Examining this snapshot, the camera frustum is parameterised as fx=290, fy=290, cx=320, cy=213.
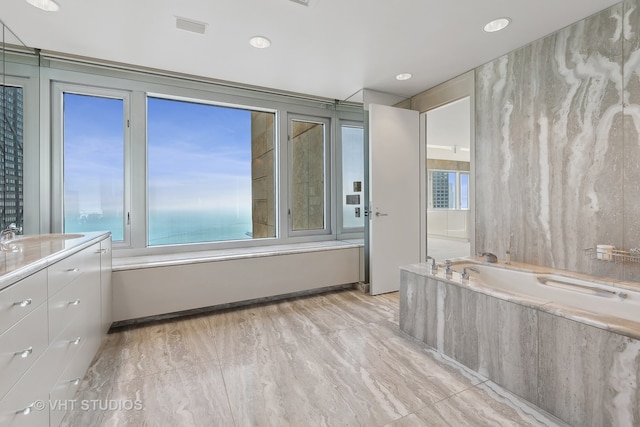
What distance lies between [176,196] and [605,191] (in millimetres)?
3717

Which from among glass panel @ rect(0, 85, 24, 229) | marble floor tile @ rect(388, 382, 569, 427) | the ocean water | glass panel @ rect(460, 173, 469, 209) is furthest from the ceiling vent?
glass panel @ rect(460, 173, 469, 209)

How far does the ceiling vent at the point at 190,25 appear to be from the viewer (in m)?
2.05

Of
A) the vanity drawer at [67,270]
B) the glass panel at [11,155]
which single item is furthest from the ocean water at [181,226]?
the vanity drawer at [67,270]

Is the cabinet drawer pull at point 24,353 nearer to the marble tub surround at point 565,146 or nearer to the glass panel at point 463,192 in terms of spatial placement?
the marble tub surround at point 565,146

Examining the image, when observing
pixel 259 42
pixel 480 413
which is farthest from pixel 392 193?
pixel 480 413

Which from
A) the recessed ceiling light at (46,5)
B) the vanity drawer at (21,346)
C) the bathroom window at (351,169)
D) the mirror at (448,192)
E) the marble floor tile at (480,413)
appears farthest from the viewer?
the mirror at (448,192)

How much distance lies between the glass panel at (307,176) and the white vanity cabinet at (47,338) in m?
2.24

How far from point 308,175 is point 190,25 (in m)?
2.14

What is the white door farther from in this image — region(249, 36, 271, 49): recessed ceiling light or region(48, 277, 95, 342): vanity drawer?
region(48, 277, 95, 342): vanity drawer

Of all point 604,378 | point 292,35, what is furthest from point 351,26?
point 604,378

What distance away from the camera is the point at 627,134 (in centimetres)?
189

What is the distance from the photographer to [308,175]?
12.8ft

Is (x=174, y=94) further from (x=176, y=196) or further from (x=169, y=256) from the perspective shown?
(x=169, y=256)

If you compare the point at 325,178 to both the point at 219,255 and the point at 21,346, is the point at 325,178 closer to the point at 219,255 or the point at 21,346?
the point at 219,255
